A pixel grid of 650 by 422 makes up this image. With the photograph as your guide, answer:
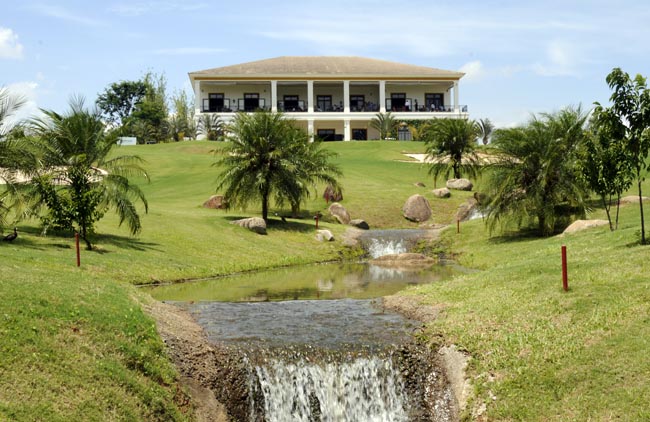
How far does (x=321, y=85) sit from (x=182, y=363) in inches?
3525

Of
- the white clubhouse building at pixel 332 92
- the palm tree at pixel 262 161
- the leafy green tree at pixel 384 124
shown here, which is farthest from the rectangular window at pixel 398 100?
the palm tree at pixel 262 161

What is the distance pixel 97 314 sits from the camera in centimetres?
1584

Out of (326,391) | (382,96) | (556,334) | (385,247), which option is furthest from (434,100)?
(326,391)

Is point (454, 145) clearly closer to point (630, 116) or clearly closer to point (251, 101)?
point (630, 116)

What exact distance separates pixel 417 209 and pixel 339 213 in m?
5.80

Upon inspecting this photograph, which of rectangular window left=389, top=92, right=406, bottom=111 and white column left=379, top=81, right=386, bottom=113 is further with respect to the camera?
rectangular window left=389, top=92, right=406, bottom=111

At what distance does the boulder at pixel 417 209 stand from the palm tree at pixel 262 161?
11.2 m

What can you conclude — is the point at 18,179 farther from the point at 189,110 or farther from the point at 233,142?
the point at 189,110

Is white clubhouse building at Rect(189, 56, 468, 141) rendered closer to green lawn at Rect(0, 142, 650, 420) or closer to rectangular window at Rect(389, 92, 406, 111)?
rectangular window at Rect(389, 92, 406, 111)

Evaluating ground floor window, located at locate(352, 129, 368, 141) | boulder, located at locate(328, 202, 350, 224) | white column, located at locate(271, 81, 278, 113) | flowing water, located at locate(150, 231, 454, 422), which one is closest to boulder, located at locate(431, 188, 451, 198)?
boulder, located at locate(328, 202, 350, 224)

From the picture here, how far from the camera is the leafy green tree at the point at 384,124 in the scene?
9544 centimetres

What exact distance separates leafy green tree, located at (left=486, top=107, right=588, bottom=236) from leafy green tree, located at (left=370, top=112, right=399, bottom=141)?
5873cm

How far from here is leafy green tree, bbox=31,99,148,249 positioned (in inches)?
1187

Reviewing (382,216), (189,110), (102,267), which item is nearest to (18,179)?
(102,267)
